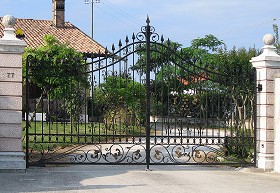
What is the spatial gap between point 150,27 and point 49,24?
2274cm

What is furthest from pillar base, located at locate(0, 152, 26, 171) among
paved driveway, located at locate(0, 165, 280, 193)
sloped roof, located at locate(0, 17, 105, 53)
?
sloped roof, located at locate(0, 17, 105, 53)

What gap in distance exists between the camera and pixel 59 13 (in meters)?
32.0

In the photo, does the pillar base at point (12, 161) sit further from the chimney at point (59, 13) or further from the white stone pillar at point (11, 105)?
the chimney at point (59, 13)

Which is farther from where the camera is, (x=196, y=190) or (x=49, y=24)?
(x=49, y=24)

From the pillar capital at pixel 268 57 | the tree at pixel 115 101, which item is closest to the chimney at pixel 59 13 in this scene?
the tree at pixel 115 101

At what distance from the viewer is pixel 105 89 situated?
11641 millimetres

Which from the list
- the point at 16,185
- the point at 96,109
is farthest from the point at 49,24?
the point at 16,185

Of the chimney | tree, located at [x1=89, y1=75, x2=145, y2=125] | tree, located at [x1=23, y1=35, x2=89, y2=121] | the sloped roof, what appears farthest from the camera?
the chimney

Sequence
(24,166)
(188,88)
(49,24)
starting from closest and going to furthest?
(24,166) < (188,88) < (49,24)

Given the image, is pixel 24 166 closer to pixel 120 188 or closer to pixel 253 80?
pixel 120 188

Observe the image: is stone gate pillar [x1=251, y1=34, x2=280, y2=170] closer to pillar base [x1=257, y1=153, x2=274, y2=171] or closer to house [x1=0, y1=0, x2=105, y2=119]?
pillar base [x1=257, y1=153, x2=274, y2=171]

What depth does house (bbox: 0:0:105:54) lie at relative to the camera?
2994cm

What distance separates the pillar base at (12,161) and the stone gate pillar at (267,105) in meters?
4.90

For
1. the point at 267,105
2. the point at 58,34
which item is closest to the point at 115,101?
the point at 267,105
